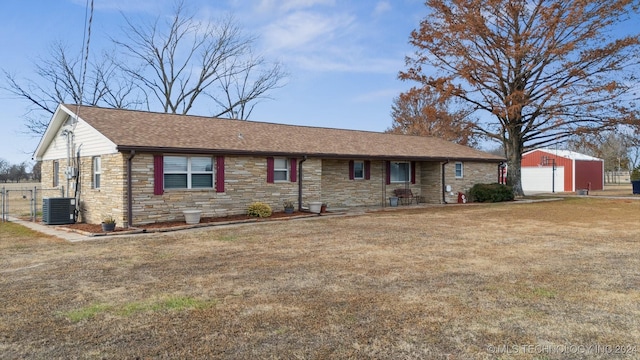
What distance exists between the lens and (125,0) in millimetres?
11359

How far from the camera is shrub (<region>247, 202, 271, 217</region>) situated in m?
13.8

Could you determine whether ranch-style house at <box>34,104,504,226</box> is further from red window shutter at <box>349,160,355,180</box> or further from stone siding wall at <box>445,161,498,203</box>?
Answer: stone siding wall at <box>445,161,498,203</box>

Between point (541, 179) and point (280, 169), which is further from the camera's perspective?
point (541, 179)

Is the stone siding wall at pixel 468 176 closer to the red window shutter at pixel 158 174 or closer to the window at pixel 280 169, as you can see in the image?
the window at pixel 280 169

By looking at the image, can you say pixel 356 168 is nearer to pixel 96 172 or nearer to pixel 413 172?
pixel 413 172

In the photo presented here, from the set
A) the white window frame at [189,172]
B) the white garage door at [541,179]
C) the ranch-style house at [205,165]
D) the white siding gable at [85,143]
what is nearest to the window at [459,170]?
the ranch-style house at [205,165]

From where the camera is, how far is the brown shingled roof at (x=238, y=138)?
12.7m

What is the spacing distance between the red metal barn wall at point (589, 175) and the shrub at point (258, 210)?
31689 mm

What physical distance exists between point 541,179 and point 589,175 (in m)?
4.22

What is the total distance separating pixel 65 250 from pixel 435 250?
7516mm

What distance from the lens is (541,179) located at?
36938 millimetres

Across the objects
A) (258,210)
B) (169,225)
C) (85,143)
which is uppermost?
(85,143)

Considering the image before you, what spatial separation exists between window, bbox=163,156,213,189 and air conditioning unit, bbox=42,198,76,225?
11.0ft

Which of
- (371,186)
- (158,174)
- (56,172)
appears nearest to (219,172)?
(158,174)
